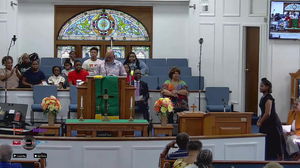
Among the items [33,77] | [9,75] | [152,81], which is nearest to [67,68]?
[33,77]

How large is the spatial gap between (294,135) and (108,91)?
3482mm

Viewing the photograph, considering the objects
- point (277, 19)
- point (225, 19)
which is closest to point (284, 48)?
point (277, 19)

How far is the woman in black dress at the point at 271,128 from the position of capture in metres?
10.5

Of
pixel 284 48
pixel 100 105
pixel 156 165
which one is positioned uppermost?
pixel 284 48

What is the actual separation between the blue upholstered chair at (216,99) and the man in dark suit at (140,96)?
67.8 inches

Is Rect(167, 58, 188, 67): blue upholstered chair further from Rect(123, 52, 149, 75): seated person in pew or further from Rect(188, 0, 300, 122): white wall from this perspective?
Rect(123, 52, 149, 75): seated person in pew

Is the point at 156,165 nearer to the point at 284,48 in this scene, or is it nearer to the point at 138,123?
the point at 138,123

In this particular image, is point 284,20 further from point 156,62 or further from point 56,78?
point 56,78

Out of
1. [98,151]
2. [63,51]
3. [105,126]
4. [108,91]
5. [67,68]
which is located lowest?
[98,151]

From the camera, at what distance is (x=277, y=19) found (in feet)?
50.9

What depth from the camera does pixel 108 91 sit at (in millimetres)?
10852

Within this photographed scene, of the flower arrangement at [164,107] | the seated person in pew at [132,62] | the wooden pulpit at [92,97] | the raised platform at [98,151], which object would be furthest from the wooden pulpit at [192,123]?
the seated person in pew at [132,62]

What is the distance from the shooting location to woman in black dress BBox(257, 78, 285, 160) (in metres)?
10.5

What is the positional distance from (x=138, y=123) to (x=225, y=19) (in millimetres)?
6974
